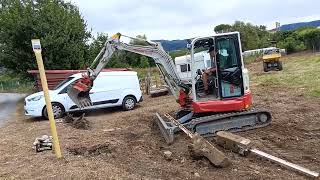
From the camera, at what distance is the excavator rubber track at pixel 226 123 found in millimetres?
13586

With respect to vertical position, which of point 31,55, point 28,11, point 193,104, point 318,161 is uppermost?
point 28,11

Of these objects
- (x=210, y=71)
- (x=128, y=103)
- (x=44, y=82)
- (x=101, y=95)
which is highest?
(x=44, y=82)

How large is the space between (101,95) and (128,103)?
4.78 ft

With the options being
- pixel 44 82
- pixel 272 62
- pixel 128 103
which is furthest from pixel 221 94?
pixel 272 62

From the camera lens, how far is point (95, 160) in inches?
396

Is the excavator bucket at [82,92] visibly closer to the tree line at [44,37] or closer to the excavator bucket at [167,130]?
Result: the excavator bucket at [167,130]

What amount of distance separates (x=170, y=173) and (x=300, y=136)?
5037mm

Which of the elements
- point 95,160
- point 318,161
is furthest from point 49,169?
point 318,161

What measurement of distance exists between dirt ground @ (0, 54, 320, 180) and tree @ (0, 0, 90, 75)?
15.9m

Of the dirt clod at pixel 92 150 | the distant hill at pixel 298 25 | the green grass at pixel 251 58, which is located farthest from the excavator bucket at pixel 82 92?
the distant hill at pixel 298 25

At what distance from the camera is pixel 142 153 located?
446 inches

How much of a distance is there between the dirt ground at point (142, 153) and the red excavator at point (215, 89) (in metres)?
0.53

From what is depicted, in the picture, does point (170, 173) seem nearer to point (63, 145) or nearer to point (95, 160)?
point (95, 160)

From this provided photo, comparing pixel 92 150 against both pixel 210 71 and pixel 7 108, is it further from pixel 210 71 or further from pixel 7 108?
pixel 7 108
